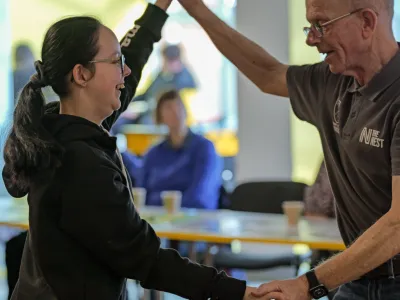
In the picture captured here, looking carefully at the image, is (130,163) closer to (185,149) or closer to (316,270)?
(185,149)

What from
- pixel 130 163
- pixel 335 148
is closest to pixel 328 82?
pixel 335 148

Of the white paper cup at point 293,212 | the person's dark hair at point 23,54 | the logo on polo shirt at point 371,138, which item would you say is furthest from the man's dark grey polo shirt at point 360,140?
the person's dark hair at point 23,54

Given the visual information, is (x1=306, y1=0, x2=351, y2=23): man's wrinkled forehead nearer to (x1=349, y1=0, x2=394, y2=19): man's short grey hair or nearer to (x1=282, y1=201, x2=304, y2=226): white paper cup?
(x1=349, y1=0, x2=394, y2=19): man's short grey hair

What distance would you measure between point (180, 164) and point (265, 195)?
79 centimetres

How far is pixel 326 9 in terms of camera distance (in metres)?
2.22

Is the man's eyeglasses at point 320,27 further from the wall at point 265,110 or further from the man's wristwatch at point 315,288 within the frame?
the wall at point 265,110

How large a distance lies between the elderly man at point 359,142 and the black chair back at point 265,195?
7.28 ft

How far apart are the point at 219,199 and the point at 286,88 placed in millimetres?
2726

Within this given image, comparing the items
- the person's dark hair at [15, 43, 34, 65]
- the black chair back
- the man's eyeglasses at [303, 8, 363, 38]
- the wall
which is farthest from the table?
the person's dark hair at [15, 43, 34, 65]

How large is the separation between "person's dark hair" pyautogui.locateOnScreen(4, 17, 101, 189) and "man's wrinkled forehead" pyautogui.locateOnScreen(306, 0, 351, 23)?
660 mm

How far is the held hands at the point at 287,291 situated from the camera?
213cm

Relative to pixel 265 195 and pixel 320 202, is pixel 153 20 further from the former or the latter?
pixel 265 195

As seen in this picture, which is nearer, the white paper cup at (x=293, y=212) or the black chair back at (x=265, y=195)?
the white paper cup at (x=293, y=212)

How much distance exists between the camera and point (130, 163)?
5.70 m
